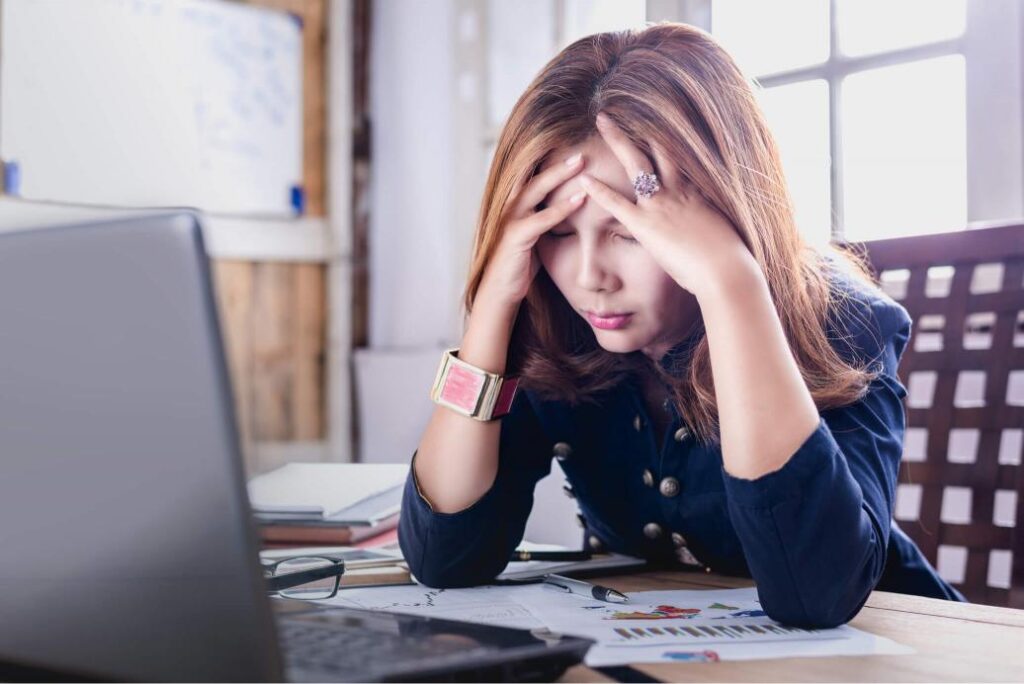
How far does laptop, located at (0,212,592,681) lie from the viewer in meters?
0.39

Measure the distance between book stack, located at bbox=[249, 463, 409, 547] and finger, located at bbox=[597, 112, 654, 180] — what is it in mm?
434

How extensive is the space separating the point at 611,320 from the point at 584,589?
250 millimetres

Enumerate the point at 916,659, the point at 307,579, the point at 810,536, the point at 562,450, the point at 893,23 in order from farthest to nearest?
the point at 893,23
the point at 562,450
the point at 307,579
the point at 810,536
the point at 916,659

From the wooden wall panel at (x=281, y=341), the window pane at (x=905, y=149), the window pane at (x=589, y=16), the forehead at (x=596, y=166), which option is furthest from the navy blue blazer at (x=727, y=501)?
the wooden wall panel at (x=281, y=341)

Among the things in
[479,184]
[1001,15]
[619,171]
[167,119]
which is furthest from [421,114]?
[619,171]

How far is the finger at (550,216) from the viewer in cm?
84

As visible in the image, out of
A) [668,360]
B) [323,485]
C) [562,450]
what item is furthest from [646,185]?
[323,485]

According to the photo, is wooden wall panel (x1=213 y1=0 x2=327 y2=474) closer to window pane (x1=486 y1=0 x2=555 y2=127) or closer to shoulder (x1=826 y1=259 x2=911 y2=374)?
window pane (x1=486 y1=0 x2=555 y2=127)

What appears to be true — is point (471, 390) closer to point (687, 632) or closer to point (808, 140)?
→ point (687, 632)

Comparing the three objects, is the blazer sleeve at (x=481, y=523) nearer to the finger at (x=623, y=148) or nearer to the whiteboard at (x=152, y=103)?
the finger at (x=623, y=148)

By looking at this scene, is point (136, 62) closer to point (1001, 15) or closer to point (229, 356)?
point (1001, 15)

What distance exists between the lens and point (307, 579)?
0.80 metres

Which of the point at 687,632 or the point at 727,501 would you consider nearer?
the point at 687,632

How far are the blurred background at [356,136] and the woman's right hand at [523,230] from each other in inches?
50.6
